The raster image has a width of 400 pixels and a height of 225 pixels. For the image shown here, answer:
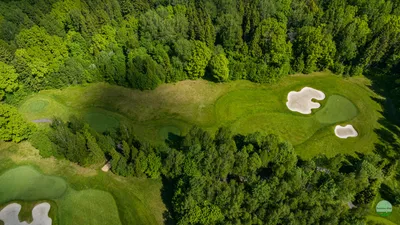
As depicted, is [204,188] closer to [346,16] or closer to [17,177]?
[17,177]

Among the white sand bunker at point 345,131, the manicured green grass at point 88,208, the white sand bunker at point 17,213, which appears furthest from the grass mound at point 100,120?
the white sand bunker at point 345,131

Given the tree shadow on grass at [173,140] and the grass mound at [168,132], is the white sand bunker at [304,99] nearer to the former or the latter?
the grass mound at [168,132]

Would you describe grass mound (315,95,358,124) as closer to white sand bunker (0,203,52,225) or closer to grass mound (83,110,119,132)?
grass mound (83,110,119,132)

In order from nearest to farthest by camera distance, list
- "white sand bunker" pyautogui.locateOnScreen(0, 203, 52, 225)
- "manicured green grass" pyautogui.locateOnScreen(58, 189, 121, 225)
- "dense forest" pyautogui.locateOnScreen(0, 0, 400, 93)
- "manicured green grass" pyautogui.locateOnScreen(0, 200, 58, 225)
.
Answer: "manicured green grass" pyautogui.locateOnScreen(58, 189, 121, 225)
"white sand bunker" pyautogui.locateOnScreen(0, 203, 52, 225)
"manicured green grass" pyautogui.locateOnScreen(0, 200, 58, 225)
"dense forest" pyautogui.locateOnScreen(0, 0, 400, 93)

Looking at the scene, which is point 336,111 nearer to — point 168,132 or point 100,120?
point 168,132

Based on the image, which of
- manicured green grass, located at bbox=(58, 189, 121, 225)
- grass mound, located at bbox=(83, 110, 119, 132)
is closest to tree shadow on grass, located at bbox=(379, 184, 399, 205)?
manicured green grass, located at bbox=(58, 189, 121, 225)

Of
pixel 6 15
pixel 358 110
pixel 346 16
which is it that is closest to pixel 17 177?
pixel 6 15

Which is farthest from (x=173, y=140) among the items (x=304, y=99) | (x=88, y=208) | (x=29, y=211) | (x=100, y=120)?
(x=304, y=99)
